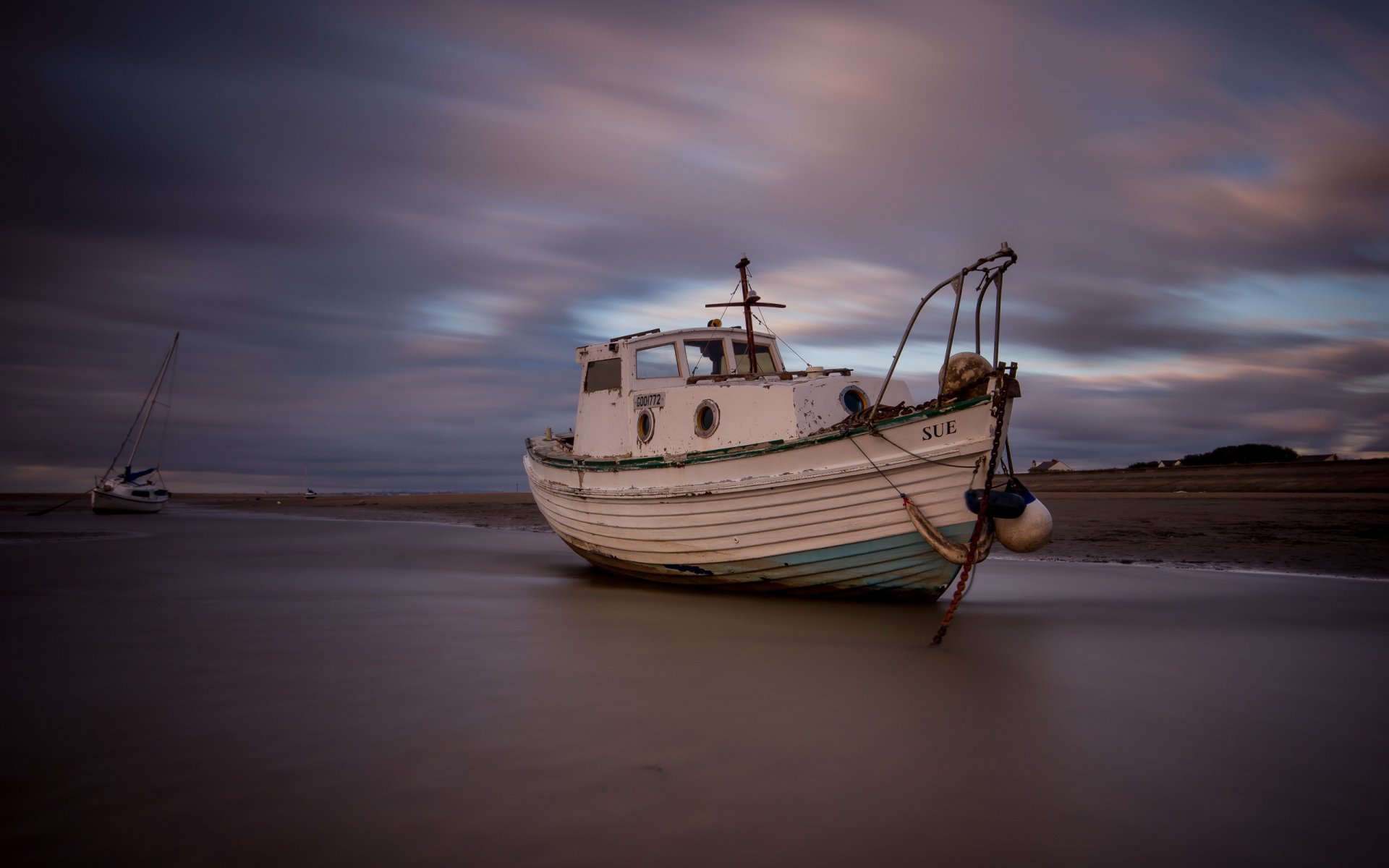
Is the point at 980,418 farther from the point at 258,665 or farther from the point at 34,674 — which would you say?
the point at 34,674

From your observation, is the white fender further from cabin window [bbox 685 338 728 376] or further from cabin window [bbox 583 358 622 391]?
cabin window [bbox 583 358 622 391]

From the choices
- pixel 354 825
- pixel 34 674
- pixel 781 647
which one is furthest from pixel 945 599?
pixel 34 674

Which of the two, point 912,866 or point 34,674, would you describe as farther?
point 34,674

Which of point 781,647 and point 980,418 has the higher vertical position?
point 980,418

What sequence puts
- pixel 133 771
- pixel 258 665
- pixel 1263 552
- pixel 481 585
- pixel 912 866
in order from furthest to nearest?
pixel 1263 552
pixel 481 585
pixel 258 665
pixel 133 771
pixel 912 866

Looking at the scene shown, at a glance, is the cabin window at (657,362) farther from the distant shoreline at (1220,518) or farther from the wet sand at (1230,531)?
the wet sand at (1230,531)

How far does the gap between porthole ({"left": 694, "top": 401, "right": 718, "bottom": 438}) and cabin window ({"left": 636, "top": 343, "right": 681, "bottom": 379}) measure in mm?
1429

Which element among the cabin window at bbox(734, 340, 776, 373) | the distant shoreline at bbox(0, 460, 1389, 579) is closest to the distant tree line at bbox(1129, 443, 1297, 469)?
the distant shoreline at bbox(0, 460, 1389, 579)

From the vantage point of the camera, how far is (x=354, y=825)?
10.5ft

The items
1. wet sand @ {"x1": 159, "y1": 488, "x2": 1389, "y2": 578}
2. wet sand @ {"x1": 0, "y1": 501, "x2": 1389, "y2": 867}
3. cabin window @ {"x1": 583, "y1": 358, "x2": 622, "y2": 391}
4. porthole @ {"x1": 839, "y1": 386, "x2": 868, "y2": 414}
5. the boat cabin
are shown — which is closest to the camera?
wet sand @ {"x1": 0, "y1": 501, "x2": 1389, "y2": 867}

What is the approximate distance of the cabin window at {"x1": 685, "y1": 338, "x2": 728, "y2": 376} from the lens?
12430 mm

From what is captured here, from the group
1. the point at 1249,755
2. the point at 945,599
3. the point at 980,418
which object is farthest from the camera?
the point at 945,599

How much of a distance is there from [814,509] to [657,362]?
427 centimetres

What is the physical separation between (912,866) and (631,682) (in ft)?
9.83
